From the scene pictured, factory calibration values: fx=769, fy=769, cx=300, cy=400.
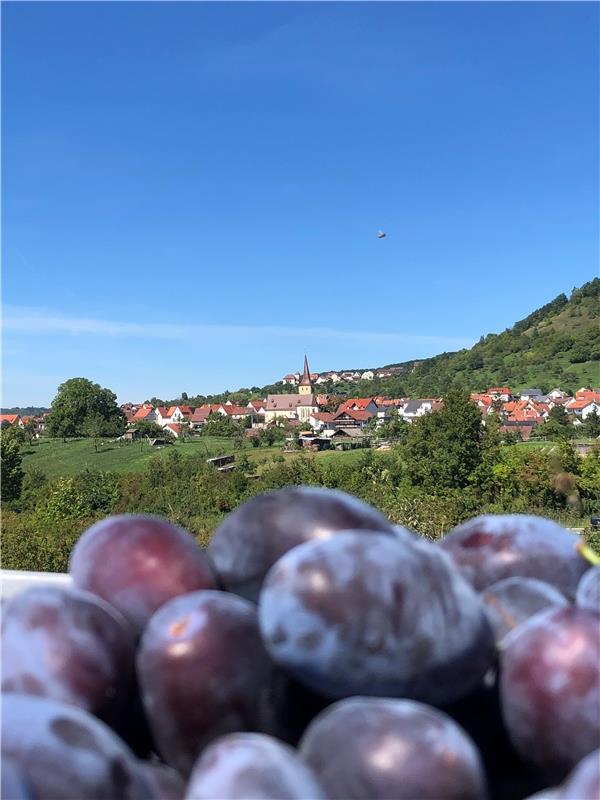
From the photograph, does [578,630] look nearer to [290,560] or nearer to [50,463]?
[290,560]

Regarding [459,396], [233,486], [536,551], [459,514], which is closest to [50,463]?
[233,486]

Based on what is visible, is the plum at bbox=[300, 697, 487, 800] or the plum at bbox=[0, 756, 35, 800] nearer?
the plum at bbox=[0, 756, 35, 800]

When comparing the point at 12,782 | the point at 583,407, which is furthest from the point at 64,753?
the point at 583,407

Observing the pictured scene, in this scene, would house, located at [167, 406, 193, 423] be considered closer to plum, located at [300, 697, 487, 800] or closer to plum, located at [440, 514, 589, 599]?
plum, located at [440, 514, 589, 599]

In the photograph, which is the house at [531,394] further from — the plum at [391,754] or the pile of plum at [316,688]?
the plum at [391,754]

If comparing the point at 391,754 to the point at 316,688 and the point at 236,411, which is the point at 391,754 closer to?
the point at 316,688

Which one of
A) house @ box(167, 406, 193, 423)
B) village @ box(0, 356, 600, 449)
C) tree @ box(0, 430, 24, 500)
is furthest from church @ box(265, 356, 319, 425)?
tree @ box(0, 430, 24, 500)

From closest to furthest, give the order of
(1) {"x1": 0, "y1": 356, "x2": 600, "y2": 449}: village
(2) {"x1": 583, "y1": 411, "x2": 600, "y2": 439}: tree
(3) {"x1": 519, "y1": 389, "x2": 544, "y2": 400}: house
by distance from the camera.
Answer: (2) {"x1": 583, "y1": 411, "x2": 600, "y2": 439}: tree, (1) {"x1": 0, "y1": 356, "x2": 600, "y2": 449}: village, (3) {"x1": 519, "y1": 389, "x2": 544, "y2": 400}: house
